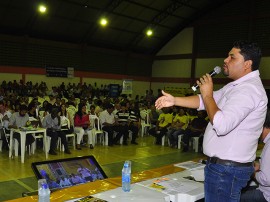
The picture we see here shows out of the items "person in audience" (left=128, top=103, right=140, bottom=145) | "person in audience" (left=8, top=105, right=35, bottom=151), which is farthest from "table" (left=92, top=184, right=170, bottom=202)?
"person in audience" (left=128, top=103, right=140, bottom=145)

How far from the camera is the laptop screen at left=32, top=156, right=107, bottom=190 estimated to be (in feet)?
7.71

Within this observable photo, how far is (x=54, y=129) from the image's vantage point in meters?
6.34

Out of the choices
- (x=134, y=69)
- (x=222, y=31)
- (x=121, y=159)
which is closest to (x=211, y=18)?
(x=222, y=31)

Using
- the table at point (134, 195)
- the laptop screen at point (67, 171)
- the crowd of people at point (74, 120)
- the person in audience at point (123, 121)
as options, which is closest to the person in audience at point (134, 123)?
the crowd of people at point (74, 120)

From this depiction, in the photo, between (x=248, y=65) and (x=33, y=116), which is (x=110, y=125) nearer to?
(x=33, y=116)

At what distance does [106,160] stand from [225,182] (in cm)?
474

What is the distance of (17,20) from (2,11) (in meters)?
0.84

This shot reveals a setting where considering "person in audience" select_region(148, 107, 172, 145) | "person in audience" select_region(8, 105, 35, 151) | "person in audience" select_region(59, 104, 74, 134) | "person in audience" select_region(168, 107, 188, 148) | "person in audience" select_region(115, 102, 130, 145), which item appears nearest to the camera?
"person in audience" select_region(8, 105, 35, 151)

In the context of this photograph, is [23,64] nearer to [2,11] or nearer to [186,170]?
[2,11]

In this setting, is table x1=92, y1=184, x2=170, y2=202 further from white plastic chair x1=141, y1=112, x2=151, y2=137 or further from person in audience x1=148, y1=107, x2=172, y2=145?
white plastic chair x1=141, y1=112, x2=151, y2=137

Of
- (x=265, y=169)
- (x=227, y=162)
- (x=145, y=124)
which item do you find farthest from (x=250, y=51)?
(x=145, y=124)

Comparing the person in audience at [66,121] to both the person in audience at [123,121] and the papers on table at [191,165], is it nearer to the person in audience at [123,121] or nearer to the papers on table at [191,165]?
the person in audience at [123,121]

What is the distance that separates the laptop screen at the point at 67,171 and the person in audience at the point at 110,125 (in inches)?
188

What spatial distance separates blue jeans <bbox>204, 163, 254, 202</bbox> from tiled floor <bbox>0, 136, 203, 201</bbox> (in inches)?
124
